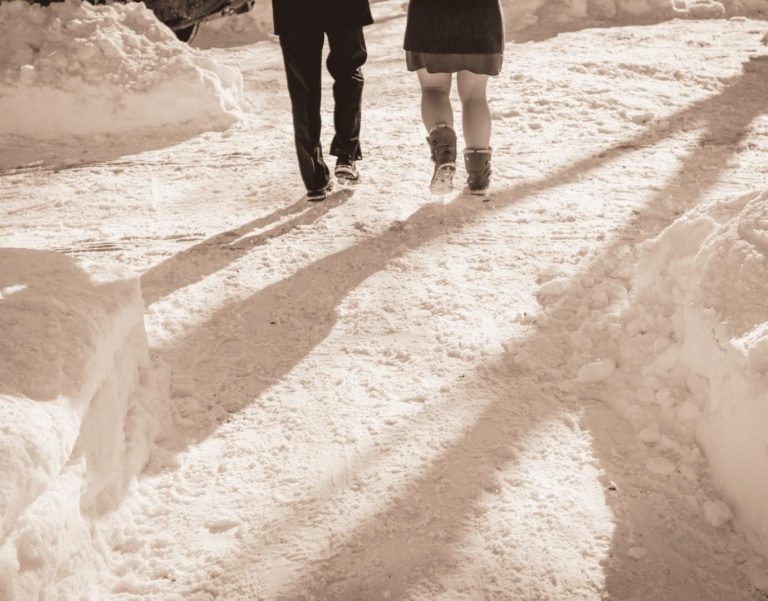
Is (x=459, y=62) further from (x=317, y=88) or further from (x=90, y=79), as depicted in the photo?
(x=90, y=79)

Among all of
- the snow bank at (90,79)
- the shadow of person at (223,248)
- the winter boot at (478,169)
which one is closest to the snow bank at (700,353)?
the winter boot at (478,169)

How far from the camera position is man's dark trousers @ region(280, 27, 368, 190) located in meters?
3.61

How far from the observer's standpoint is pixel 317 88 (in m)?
3.72

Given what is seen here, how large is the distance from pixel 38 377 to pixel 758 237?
6.12 feet

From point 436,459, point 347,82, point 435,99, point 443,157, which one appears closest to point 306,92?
point 347,82

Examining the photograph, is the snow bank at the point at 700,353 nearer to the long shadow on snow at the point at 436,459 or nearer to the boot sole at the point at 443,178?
the long shadow on snow at the point at 436,459

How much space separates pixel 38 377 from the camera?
1.86 meters

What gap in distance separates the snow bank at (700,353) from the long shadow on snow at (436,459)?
11cm

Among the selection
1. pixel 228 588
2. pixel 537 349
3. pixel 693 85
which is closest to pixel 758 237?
pixel 537 349

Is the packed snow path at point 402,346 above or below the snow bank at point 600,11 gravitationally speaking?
below

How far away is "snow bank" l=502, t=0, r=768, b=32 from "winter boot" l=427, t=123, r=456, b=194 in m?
3.89

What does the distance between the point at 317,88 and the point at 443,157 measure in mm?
670

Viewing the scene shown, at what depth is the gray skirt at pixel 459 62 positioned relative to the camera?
3.47 m

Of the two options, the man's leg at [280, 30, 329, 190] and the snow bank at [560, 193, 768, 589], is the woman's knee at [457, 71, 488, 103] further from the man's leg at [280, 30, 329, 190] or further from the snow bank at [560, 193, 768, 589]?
the snow bank at [560, 193, 768, 589]
